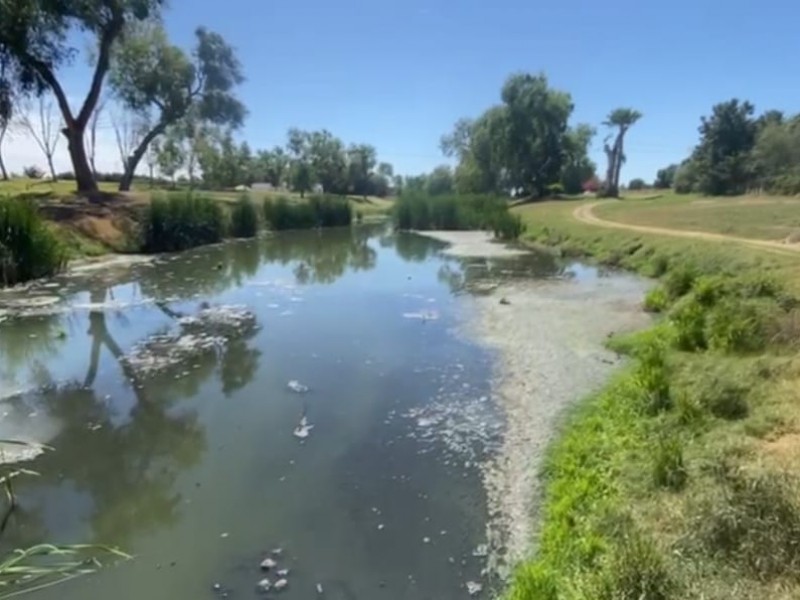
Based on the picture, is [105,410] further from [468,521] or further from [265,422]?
[468,521]

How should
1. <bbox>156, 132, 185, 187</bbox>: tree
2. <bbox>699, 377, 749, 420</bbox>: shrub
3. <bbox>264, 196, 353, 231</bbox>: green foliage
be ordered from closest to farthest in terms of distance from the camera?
<bbox>699, 377, 749, 420</bbox>: shrub → <bbox>264, 196, 353, 231</bbox>: green foliage → <bbox>156, 132, 185, 187</bbox>: tree

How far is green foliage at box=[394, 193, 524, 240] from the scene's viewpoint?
4103 cm

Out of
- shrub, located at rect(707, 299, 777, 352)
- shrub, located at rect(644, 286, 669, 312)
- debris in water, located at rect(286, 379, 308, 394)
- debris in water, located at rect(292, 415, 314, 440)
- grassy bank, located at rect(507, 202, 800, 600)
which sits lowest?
debris in water, located at rect(286, 379, 308, 394)

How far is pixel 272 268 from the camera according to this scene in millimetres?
23219

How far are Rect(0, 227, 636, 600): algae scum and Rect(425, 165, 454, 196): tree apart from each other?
61.8m

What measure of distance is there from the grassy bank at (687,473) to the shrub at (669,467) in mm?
11

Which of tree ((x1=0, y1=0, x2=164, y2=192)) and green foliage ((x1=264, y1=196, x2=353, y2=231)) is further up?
tree ((x1=0, y1=0, x2=164, y2=192))

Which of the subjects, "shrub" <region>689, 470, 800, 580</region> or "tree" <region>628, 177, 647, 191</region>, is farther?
"tree" <region>628, 177, 647, 191</region>

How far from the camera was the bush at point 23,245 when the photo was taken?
16.8 metres

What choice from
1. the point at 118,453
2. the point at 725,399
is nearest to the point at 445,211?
the point at 725,399

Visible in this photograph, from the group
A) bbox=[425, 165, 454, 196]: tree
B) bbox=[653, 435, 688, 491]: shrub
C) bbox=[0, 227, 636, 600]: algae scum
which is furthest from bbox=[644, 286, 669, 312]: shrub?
bbox=[425, 165, 454, 196]: tree

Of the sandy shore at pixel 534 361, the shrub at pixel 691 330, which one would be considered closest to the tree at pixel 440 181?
the sandy shore at pixel 534 361

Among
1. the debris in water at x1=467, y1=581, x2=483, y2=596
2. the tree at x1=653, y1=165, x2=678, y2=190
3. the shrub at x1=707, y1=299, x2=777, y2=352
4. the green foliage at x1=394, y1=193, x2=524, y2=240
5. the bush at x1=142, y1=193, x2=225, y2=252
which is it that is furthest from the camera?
the tree at x1=653, y1=165, x2=678, y2=190

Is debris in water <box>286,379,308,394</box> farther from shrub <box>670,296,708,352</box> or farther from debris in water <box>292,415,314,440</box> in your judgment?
shrub <box>670,296,708,352</box>
